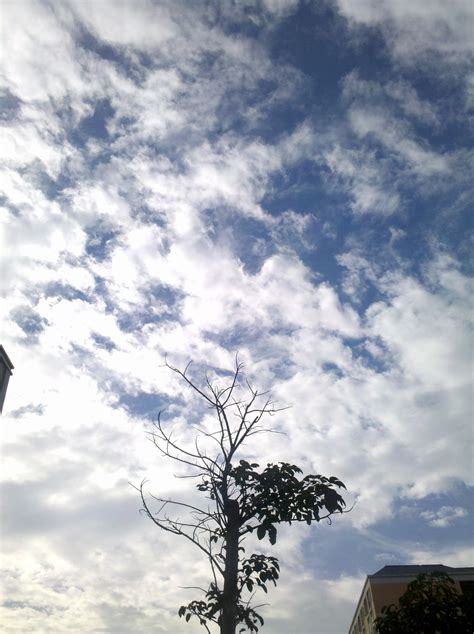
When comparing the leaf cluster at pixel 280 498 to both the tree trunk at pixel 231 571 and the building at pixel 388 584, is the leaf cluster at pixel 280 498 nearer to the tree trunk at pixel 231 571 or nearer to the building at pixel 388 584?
the tree trunk at pixel 231 571

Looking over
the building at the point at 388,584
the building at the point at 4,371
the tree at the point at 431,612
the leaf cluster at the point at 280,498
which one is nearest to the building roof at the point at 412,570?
the building at the point at 388,584

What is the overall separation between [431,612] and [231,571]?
13064mm

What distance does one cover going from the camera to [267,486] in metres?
7.84

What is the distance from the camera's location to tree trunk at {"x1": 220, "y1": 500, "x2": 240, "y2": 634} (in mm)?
6848

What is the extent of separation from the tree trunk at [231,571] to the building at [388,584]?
195 feet

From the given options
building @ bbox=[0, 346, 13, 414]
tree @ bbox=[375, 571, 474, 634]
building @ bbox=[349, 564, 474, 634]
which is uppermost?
building @ bbox=[0, 346, 13, 414]

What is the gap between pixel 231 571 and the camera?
7293 millimetres

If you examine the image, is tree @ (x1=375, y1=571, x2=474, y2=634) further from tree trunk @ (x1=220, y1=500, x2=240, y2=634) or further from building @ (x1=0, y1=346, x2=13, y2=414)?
building @ (x1=0, y1=346, x2=13, y2=414)

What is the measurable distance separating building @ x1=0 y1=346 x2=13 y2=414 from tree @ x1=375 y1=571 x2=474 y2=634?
2002 cm

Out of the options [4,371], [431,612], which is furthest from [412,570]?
[4,371]

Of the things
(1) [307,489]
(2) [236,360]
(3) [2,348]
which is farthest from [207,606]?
(3) [2,348]

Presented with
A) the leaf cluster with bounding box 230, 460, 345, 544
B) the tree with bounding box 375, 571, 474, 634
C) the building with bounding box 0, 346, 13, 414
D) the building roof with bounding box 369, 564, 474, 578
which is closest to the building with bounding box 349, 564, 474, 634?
the building roof with bounding box 369, 564, 474, 578

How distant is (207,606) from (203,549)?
843 millimetres

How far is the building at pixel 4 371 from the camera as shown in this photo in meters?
23.9
